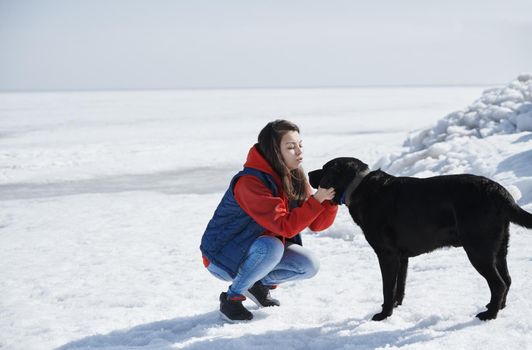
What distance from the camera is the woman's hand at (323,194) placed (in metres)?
3.33

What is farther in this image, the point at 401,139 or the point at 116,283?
the point at 401,139

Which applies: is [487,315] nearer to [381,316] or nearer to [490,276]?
[490,276]

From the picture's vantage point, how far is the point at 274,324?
3547 millimetres

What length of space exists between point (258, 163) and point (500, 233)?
1419mm

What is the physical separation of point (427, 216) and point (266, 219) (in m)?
0.91

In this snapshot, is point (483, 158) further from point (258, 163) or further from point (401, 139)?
point (401, 139)

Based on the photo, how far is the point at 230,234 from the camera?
3635mm

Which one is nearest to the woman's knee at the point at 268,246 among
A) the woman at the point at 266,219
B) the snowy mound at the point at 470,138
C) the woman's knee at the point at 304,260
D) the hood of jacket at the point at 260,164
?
the woman at the point at 266,219

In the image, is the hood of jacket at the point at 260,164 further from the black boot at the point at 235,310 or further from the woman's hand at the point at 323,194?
the black boot at the point at 235,310

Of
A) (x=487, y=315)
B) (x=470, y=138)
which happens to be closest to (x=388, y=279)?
(x=487, y=315)

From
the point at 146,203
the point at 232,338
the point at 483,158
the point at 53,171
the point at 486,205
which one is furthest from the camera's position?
the point at 53,171

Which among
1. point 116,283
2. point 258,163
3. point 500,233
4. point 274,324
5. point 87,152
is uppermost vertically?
point 258,163

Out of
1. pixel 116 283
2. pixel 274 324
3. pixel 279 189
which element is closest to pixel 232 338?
pixel 274 324

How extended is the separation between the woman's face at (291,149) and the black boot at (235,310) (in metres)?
0.93
